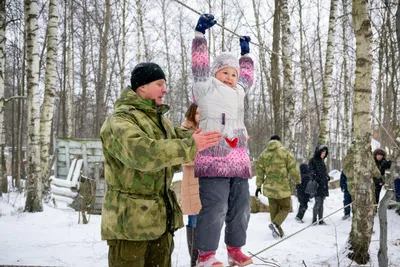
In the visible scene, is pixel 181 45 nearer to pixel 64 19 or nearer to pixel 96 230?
pixel 64 19

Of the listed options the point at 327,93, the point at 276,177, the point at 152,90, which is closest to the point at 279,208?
the point at 276,177

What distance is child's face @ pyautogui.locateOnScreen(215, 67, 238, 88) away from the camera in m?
2.85

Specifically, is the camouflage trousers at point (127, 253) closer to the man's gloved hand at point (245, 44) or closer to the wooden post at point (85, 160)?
the man's gloved hand at point (245, 44)

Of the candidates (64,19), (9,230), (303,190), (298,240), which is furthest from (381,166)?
(64,19)

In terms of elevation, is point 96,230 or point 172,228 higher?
point 172,228

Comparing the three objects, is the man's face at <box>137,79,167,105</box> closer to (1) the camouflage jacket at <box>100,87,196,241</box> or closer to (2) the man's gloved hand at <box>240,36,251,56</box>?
(1) the camouflage jacket at <box>100,87,196,241</box>

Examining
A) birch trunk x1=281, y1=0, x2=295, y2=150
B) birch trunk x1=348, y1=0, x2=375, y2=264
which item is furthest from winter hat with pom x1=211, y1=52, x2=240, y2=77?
birch trunk x1=281, y1=0, x2=295, y2=150

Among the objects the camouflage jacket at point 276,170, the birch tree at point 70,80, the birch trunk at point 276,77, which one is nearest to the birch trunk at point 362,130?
the camouflage jacket at point 276,170

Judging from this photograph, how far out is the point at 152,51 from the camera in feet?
76.1

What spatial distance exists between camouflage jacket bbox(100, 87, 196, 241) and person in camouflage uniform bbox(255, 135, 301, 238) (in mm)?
4139

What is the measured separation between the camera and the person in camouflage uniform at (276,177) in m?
5.92

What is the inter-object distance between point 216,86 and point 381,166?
6.72 metres

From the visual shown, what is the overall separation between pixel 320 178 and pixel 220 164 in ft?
17.3

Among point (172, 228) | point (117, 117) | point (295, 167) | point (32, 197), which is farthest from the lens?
point (32, 197)
